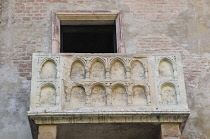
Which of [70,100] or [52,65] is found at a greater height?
[52,65]

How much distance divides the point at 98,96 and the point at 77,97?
36 cm

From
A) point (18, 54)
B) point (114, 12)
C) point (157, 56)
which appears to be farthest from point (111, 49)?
point (157, 56)

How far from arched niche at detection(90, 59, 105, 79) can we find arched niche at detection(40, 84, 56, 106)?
0.73 meters

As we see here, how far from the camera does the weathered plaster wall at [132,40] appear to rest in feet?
29.8

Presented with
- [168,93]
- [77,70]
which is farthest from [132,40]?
[168,93]

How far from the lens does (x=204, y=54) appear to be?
984 centimetres

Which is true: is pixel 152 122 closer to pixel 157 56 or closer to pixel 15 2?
pixel 157 56

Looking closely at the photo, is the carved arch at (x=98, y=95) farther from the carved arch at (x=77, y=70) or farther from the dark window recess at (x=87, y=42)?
the dark window recess at (x=87, y=42)

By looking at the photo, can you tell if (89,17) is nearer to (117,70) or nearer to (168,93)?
(117,70)

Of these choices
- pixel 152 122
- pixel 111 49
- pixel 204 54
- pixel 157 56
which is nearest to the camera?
pixel 152 122

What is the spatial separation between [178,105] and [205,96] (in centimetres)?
174

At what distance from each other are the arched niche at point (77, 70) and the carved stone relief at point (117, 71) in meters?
0.52

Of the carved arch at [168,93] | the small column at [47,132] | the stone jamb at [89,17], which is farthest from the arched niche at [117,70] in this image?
the stone jamb at [89,17]

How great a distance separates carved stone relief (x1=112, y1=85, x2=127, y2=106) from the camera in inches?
312
